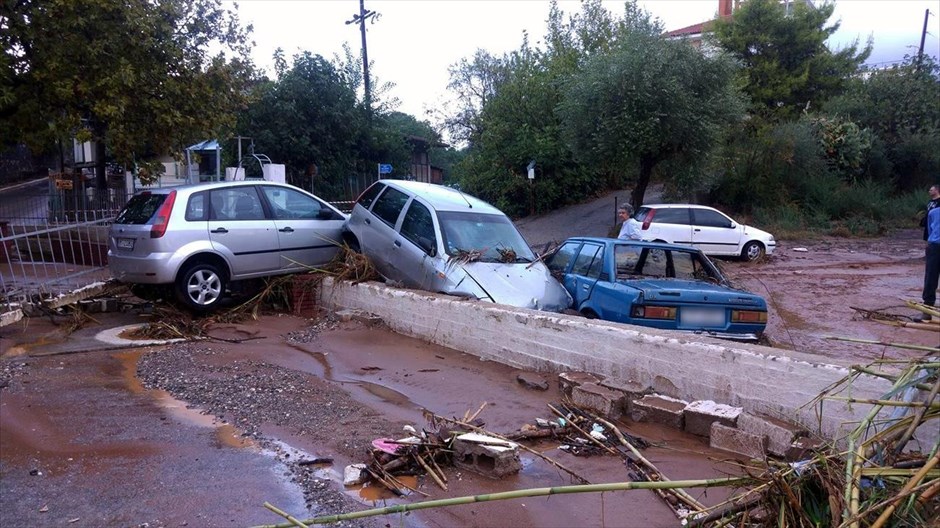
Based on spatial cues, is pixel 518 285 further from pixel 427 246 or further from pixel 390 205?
pixel 390 205

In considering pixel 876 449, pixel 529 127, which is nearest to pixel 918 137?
pixel 529 127

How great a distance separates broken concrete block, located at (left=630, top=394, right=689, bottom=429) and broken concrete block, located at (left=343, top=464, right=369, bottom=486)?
7.34 ft

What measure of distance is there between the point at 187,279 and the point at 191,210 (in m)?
0.89

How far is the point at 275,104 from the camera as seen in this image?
25.9 meters

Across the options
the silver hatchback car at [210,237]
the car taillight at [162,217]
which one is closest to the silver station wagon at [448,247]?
the silver hatchback car at [210,237]

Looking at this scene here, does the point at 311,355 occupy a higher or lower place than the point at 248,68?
lower

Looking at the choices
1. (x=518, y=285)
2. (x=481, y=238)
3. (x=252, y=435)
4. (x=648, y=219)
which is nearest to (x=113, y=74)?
(x=481, y=238)

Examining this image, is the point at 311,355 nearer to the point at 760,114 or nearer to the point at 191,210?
the point at 191,210

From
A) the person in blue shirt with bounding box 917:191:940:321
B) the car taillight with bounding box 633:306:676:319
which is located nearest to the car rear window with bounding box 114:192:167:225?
the car taillight with bounding box 633:306:676:319

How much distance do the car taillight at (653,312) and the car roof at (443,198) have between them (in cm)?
316

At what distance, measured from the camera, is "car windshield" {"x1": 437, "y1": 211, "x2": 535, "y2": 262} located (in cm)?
914

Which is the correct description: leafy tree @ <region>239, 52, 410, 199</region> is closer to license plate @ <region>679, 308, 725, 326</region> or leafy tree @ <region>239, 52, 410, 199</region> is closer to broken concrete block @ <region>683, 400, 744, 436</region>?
license plate @ <region>679, 308, 725, 326</region>

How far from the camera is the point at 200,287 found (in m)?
9.33

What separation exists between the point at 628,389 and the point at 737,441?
1026 millimetres
